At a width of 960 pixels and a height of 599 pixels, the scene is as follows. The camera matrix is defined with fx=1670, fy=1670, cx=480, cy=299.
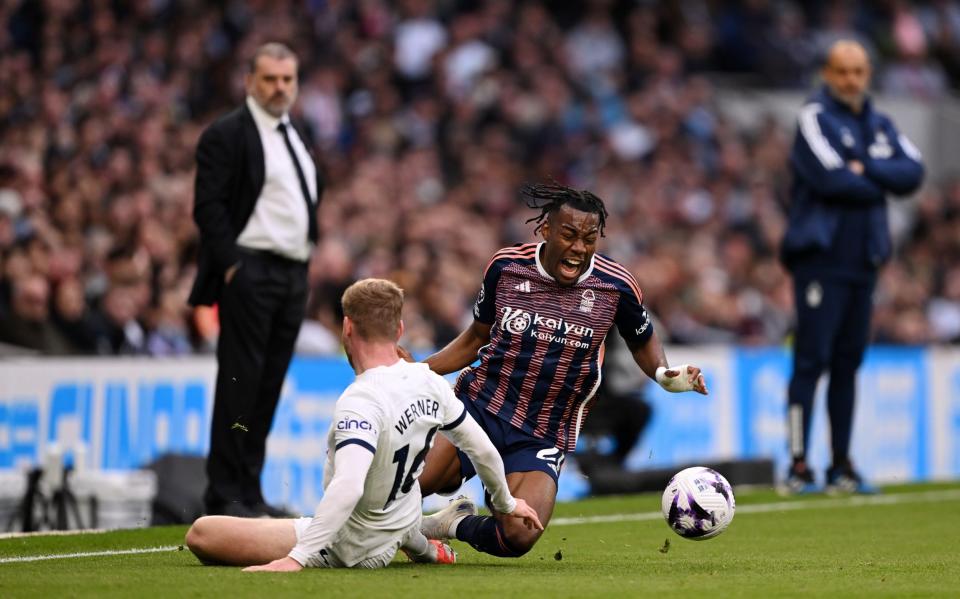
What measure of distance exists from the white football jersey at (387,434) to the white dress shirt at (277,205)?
2749mm

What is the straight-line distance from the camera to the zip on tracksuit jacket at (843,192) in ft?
36.8

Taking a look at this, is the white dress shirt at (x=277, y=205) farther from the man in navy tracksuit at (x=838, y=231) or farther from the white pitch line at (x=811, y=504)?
the man in navy tracksuit at (x=838, y=231)

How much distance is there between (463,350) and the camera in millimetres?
7727

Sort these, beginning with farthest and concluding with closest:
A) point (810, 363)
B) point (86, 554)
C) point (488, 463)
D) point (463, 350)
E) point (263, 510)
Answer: point (810, 363) → point (263, 510) → point (463, 350) → point (86, 554) → point (488, 463)

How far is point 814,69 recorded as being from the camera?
2419 cm

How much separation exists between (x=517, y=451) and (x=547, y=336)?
534 mm

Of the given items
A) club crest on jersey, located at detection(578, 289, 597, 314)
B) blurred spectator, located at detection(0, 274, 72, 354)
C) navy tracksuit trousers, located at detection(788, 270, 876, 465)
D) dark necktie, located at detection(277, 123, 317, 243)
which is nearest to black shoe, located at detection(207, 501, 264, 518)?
dark necktie, located at detection(277, 123, 317, 243)

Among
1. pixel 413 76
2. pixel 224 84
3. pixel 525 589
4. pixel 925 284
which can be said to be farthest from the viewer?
pixel 925 284

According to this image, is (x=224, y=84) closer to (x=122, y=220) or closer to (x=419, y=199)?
(x=419, y=199)

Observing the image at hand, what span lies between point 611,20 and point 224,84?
7.57 metres

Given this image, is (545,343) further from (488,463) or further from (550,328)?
(488,463)

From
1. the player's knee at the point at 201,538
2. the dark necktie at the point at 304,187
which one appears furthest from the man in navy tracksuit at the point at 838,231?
the player's knee at the point at 201,538

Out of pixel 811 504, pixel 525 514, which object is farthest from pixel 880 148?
pixel 525 514

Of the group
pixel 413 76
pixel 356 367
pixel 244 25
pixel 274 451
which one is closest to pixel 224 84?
pixel 244 25
